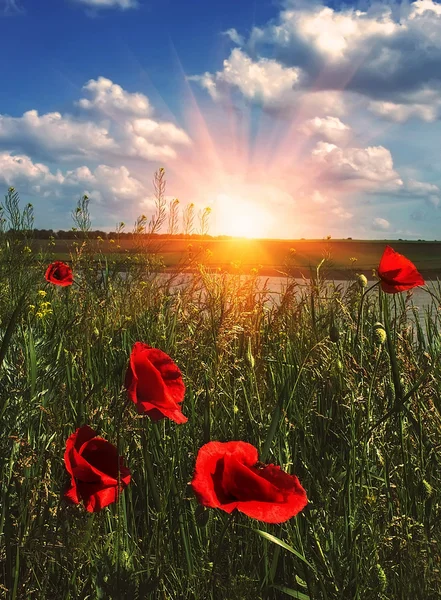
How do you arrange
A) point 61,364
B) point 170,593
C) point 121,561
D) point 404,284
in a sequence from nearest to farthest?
point 121,561 < point 170,593 < point 404,284 < point 61,364

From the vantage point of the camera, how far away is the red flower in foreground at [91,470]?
4.26ft

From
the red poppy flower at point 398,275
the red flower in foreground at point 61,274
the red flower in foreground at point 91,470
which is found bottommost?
the red flower in foreground at point 91,470

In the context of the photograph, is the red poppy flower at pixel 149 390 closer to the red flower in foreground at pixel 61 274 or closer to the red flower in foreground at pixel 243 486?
the red flower in foreground at pixel 243 486

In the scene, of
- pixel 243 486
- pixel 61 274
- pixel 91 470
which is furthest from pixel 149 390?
pixel 61 274

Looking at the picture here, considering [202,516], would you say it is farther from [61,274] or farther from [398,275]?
[61,274]

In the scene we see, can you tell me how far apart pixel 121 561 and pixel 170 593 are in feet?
0.86

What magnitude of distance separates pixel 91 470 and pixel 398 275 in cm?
155

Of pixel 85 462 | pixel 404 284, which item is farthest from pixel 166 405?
pixel 404 284

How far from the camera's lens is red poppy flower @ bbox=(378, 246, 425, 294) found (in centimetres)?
233

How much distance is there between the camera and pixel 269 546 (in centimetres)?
178

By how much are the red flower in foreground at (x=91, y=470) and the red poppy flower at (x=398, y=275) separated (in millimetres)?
1395

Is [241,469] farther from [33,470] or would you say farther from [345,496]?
[33,470]

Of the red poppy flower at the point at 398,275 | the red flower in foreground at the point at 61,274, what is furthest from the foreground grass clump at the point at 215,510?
the red flower in foreground at the point at 61,274

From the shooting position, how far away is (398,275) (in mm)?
2363
